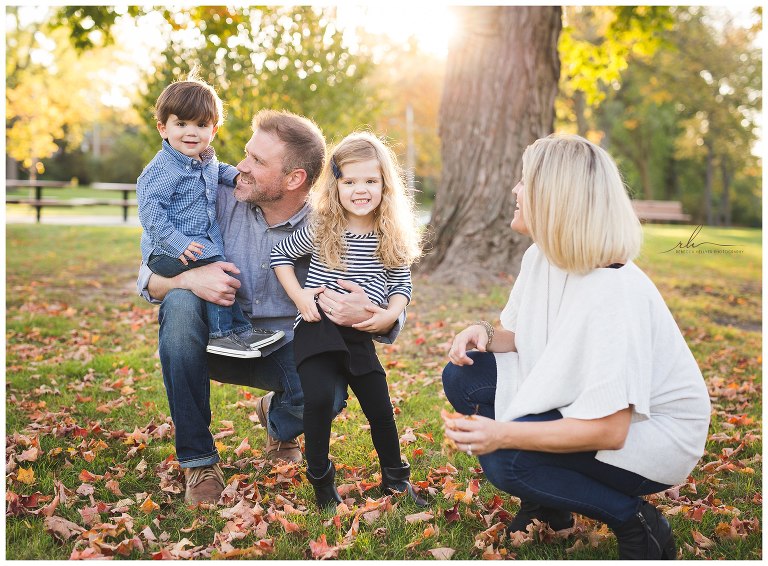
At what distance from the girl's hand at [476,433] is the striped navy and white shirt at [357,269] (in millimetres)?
932

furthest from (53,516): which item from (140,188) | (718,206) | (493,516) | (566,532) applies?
(718,206)

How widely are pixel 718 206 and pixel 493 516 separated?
37.9 metres

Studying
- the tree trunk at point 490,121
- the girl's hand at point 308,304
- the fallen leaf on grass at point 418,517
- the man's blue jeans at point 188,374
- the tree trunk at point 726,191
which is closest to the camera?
the fallen leaf on grass at point 418,517

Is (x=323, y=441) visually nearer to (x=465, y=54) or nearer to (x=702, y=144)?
(x=465, y=54)

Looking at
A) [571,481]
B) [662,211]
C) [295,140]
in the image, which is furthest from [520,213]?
[662,211]

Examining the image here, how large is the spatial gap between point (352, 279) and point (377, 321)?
233mm

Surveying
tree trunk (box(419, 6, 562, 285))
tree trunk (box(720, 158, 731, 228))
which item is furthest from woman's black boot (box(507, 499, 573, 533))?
tree trunk (box(720, 158, 731, 228))

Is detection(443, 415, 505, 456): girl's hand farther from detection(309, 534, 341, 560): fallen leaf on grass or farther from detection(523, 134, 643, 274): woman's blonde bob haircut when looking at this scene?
detection(309, 534, 341, 560): fallen leaf on grass

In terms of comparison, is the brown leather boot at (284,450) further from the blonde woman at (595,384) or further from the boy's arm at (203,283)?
the blonde woman at (595,384)

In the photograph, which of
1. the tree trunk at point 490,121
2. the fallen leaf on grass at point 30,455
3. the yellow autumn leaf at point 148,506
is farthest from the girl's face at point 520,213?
the tree trunk at point 490,121

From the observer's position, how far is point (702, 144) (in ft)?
102

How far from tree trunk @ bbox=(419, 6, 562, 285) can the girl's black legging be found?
4.77 meters

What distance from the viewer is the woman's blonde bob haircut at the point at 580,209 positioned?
2.36 m

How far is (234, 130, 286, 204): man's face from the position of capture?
11.1ft
